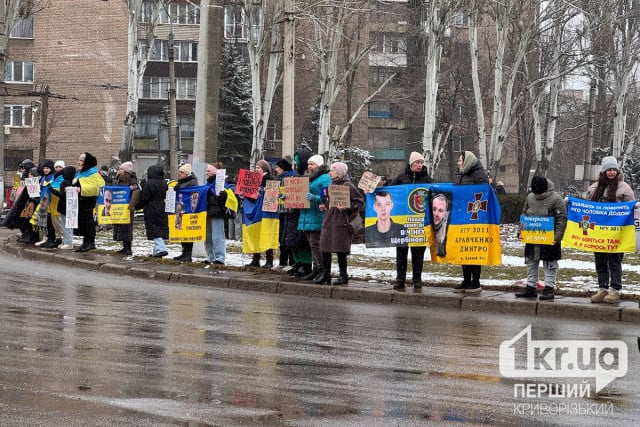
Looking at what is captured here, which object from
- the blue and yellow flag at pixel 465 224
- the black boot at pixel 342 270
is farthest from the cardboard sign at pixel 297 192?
the blue and yellow flag at pixel 465 224

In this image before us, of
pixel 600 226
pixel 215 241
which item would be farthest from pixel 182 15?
pixel 600 226

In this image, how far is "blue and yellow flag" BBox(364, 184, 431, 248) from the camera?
1725 cm

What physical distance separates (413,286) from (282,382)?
8.96 m

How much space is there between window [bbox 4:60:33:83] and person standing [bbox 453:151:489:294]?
60.6 m

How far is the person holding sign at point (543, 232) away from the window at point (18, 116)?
60.6m

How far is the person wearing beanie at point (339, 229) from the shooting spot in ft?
56.4

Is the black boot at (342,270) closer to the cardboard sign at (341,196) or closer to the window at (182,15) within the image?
the cardboard sign at (341,196)

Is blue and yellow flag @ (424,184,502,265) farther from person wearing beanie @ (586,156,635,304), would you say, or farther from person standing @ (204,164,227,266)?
person standing @ (204,164,227,266)

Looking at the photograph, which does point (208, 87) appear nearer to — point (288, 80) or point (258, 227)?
point (288, 80)

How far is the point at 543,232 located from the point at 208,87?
8.39 meters

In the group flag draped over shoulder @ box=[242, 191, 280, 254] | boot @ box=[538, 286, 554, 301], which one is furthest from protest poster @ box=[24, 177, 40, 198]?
boot @ box=[538, 286, 554, 301]

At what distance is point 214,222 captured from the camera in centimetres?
2077

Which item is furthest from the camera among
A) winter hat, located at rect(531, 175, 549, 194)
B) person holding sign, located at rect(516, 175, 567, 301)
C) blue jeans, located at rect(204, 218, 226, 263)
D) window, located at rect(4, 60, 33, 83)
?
window, located at rect(4, 60, 33, 83)

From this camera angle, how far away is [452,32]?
67312 mm
